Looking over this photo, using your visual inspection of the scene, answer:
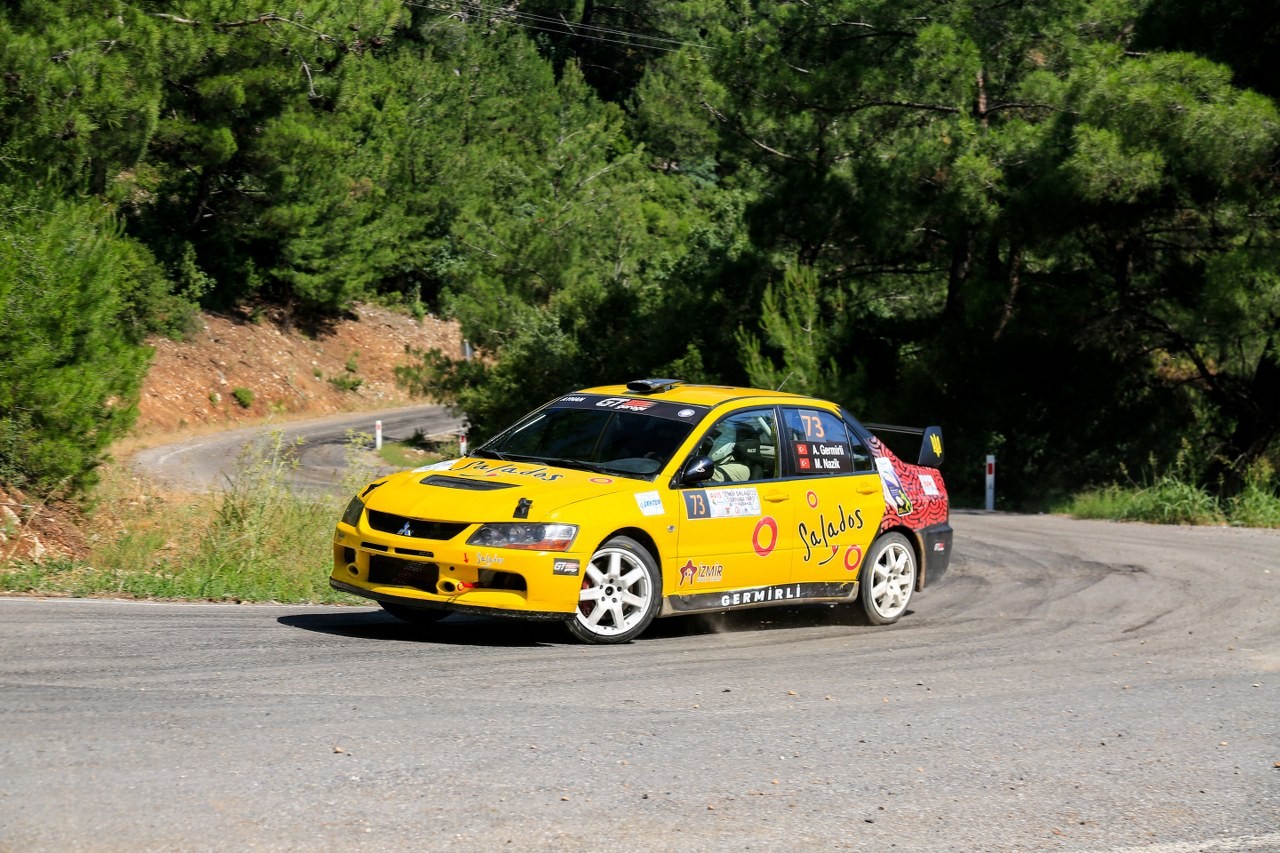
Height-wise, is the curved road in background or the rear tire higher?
the rear tire

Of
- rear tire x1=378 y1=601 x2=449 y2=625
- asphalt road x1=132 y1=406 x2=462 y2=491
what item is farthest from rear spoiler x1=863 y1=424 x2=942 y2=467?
asphalt road x1=132 y1=406 x2=462 y2=491

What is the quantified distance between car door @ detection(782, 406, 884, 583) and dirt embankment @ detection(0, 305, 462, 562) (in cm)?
2540

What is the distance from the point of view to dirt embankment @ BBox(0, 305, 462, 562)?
42156mm

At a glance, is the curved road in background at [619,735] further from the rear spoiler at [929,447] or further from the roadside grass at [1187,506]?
the roadside grass at [1187,506]

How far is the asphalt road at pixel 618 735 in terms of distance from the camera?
523 cm

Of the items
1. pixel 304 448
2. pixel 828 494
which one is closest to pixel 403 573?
pixel 828 494

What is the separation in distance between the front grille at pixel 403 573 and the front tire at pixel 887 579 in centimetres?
367

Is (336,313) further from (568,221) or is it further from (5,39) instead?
(5,39)

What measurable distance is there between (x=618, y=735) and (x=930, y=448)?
19.3 ft


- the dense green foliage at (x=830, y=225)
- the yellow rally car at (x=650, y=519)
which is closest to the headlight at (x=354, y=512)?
the yellow rally car at (x=650, y=519)

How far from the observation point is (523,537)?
8711 mm

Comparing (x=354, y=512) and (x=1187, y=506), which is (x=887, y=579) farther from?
(x=1187, y=506)

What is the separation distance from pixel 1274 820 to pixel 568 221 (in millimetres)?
39291

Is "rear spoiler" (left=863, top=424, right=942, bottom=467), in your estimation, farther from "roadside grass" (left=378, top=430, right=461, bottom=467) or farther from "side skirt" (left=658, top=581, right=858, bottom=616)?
"roadside grass" (left=378, top=430, right=461, bottom=467)
